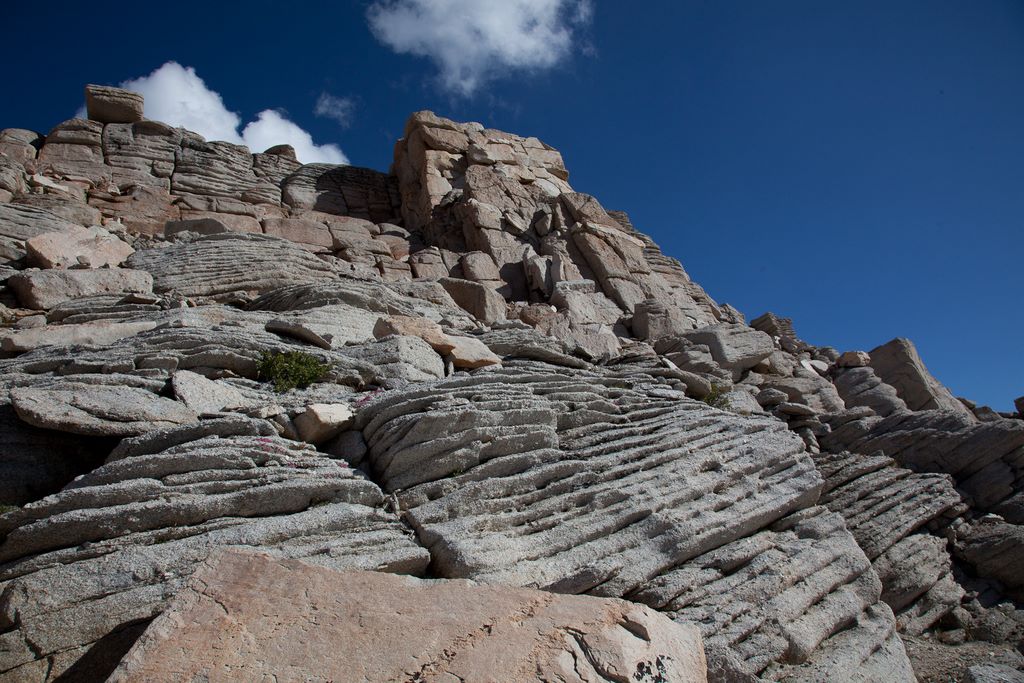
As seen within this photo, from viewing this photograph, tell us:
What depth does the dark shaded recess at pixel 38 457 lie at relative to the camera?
5652mm

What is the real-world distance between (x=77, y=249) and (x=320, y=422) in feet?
37.3

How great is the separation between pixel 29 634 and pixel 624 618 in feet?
12.5

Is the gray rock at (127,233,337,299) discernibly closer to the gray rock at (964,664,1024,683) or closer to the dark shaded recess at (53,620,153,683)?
the dark shaded recess at (53,620,153,683)

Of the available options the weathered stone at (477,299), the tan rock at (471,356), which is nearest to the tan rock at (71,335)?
the tan rock at (471,356)

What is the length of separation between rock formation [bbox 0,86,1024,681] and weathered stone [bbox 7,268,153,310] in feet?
0.19

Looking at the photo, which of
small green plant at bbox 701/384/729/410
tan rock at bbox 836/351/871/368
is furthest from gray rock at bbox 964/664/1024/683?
tan rock at bbox 836/351/871/368

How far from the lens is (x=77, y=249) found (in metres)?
14.7

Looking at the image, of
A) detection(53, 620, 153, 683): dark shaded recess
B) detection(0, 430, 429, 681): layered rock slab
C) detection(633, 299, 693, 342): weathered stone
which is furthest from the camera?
detection(633, 299, 693, 342): weathered stone

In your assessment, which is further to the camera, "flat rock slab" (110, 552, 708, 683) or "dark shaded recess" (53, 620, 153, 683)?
"dark shaded recess" (53, 620, 153, 683)

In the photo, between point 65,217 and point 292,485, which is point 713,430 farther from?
point 65,217

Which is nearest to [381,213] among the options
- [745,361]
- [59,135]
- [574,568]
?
[59,135]

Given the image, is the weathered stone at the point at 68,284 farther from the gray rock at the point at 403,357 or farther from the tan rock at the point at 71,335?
the gray rock at the point at 403,357

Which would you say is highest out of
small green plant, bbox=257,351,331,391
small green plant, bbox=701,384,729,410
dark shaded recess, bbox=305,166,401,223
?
dark shaded recess, bbox=305,166,401,223

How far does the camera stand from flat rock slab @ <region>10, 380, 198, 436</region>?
19.0ft
